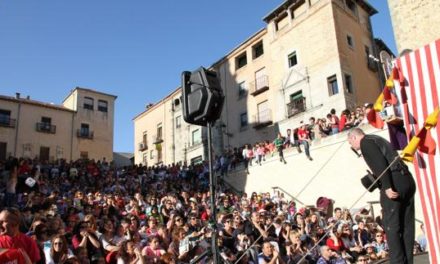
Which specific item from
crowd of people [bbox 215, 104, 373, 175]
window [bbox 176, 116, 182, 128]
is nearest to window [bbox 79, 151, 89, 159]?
window [bbox 176, 116, 182, 128]

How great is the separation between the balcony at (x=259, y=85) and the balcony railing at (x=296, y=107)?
2.85 meters

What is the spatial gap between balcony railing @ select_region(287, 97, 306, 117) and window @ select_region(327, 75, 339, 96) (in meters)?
1.87

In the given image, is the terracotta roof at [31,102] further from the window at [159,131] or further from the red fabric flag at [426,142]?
the red fabric flag at [426,142]

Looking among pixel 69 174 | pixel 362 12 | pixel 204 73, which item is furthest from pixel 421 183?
pixel 362 12

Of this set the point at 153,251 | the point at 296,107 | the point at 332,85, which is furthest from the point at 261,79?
the point at 153,251

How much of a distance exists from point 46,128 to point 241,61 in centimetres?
1877

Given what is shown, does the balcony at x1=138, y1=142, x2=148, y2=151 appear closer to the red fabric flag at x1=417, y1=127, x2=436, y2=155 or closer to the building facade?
the building facade

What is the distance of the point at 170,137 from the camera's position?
3469 cm

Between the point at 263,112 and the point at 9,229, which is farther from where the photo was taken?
the point at 263,112

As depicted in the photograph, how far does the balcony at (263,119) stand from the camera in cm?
2586

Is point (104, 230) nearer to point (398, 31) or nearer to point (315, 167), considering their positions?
point (315, 167)

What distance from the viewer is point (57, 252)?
5.48 m

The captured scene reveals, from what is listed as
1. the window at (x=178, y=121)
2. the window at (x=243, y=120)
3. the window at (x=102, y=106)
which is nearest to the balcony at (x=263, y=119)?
the window at (x=243, y=120)

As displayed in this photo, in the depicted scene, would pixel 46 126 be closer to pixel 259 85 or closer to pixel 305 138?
pixel 259 85
